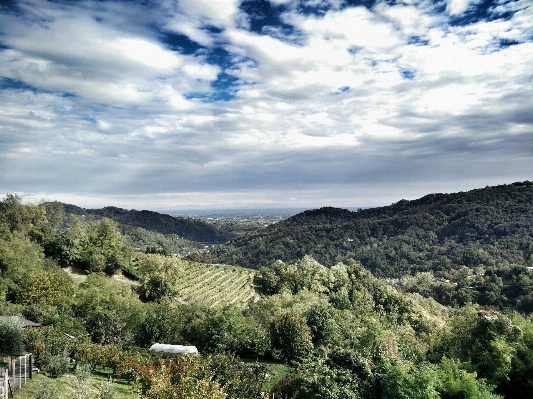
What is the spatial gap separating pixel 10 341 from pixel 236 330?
17828 millimetres

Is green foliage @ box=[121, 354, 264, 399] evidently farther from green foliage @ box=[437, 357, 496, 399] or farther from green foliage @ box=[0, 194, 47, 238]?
green foliage @ box=[0, 194, 47, 238]

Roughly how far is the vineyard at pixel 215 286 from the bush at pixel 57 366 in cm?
2830

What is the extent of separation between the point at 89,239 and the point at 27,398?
46745mm

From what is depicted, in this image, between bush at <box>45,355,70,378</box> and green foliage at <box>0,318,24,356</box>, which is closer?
green foliage at <box>0,318,24,356</box>

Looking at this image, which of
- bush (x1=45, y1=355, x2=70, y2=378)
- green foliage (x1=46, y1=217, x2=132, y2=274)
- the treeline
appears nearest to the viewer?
bush (x1=45, y1=355, x2=70, y2=378)

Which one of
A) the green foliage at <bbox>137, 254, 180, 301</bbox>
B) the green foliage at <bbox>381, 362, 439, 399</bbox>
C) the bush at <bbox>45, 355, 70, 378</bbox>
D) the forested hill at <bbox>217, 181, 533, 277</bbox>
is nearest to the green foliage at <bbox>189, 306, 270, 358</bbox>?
the bush at <bbox>45, 355, 70, 378</bbox>

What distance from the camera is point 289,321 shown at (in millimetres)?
31031

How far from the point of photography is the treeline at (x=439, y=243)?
117 metres

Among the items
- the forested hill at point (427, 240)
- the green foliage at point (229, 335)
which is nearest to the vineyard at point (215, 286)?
the green foliage at point (229, 335)

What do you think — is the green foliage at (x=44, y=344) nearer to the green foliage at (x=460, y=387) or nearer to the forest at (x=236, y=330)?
the forest at (x=236, y=330)

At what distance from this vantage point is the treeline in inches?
4616

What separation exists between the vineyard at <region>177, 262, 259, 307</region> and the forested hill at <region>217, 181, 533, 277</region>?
7060 centimetres

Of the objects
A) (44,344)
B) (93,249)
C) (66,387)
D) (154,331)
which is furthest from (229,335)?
(93,249)

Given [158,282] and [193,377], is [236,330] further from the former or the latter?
[158,282]
